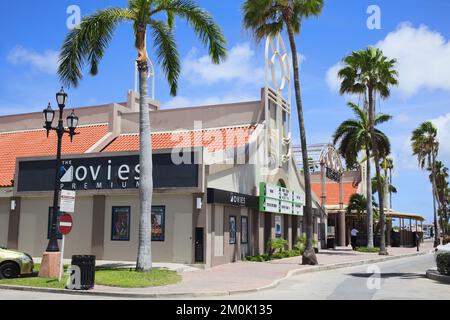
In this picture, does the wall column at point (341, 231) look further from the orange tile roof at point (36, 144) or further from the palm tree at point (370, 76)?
the orange tile roof at point (36, 144)

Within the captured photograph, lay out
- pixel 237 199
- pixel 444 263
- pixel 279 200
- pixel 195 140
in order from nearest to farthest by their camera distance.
→ 1. pixel 444 263
2. pixel 237 199
3. pixel 195 140
4. pixel 279 200

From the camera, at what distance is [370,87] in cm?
3547

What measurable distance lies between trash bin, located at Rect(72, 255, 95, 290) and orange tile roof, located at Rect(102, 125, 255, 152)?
42.7 ft

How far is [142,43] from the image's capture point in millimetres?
18141

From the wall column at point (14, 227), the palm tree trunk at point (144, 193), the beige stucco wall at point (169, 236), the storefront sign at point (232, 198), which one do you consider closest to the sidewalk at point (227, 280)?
the palm tree trunk at point (144, 193)

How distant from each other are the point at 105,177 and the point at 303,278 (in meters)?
10.2

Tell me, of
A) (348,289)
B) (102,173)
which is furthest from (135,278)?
(102,173)

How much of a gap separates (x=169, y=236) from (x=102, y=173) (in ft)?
14.2

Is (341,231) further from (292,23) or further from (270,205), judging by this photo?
(292,23)

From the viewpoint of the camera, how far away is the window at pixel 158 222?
23109 millimetres

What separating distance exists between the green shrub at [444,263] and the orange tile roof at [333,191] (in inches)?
1303

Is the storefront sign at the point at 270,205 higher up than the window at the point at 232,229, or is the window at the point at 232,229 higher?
the storefront sign at the point at 270,205

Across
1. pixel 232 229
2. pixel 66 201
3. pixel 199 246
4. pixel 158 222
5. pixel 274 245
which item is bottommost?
pixel 274 245
